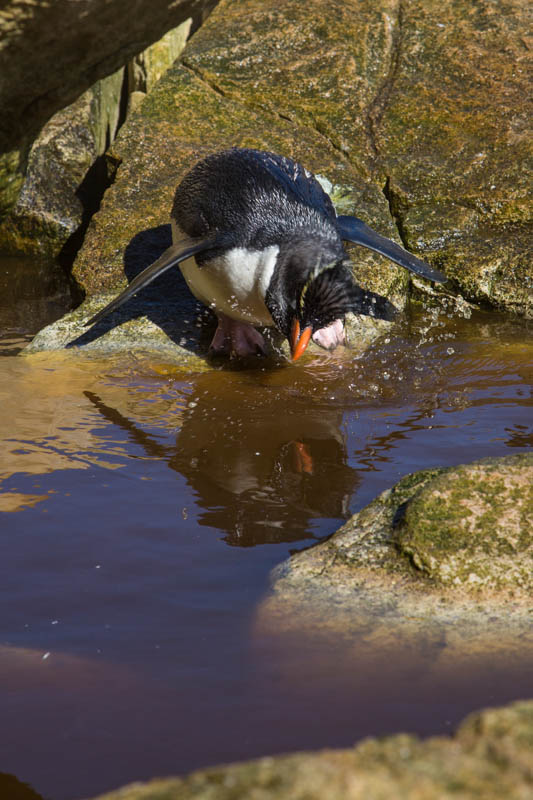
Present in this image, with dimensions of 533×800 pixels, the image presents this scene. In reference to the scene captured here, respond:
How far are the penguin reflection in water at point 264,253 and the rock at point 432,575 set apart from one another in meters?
1.41

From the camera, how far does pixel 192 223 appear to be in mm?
4664

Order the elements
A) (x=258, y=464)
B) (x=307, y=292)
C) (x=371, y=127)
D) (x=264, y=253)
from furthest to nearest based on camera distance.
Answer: (x=371, y=127) → (x=264, y=253) → (x=307, y=292) → (x=258, y=464)

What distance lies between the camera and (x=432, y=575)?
2.36m

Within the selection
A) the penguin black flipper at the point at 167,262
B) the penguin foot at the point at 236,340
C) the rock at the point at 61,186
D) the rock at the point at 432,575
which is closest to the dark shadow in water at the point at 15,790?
the rock at the point at 432,575

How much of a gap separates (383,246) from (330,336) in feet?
2.34

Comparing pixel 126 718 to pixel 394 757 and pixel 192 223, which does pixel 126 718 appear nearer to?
pixel 394 757

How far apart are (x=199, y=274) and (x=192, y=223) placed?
33 centimetres

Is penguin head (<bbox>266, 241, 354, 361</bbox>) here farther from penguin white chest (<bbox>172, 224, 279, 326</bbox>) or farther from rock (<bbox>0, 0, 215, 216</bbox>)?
rock (<bbox>0, 0, 215, 216</bbox>)

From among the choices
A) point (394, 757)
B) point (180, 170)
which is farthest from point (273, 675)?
point (180, 170)

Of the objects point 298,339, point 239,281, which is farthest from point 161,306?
point 298,339

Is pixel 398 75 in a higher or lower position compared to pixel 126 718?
higher

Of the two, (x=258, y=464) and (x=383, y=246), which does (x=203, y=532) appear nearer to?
(x=258, y=464)

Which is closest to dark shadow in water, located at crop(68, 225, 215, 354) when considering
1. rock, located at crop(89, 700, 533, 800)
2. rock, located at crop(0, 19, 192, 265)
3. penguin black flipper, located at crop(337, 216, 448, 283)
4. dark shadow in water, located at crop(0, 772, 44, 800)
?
penguin black flipper, located at crop(337, 216, 448, 283)

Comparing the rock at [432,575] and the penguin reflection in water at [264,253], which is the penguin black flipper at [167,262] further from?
the rock at [432,575]
